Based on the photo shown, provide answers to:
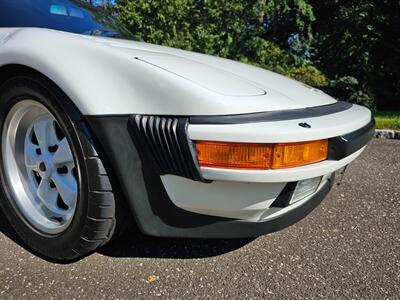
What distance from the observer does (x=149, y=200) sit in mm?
1493

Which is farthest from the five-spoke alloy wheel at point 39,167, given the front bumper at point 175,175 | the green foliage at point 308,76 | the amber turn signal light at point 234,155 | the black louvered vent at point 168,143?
the green foliage at point 308,76

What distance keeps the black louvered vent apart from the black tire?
0.24 m

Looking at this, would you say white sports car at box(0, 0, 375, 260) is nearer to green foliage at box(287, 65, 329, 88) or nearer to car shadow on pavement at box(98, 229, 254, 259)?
car shadow on pavement at box(98, 229, 254, 259)

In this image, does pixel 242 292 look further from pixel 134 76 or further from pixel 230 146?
pixel 134 76

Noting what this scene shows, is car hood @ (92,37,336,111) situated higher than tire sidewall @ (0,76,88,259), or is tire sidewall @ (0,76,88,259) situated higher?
car hood @ (92,37,336,111)

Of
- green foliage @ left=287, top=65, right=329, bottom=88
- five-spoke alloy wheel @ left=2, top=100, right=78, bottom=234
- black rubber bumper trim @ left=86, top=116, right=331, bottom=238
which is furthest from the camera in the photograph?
green foliage @ left=287, top=65, right=329, bottom=88

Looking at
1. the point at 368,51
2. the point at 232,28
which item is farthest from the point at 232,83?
the point at 368,51

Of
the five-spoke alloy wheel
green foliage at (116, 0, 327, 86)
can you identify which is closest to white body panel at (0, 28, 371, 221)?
the five-spoke alloy wheel

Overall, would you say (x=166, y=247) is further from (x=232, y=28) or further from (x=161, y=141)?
(x=232, y=28)

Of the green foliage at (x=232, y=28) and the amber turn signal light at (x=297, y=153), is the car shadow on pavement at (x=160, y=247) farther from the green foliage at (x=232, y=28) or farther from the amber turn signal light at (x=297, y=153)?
the green foliage at (x=232, y=28)

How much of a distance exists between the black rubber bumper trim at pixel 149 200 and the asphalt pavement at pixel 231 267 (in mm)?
237

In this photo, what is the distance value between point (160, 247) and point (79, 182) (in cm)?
59

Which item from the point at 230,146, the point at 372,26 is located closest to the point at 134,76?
the point at 230,146

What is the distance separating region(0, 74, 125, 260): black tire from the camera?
149 cm
